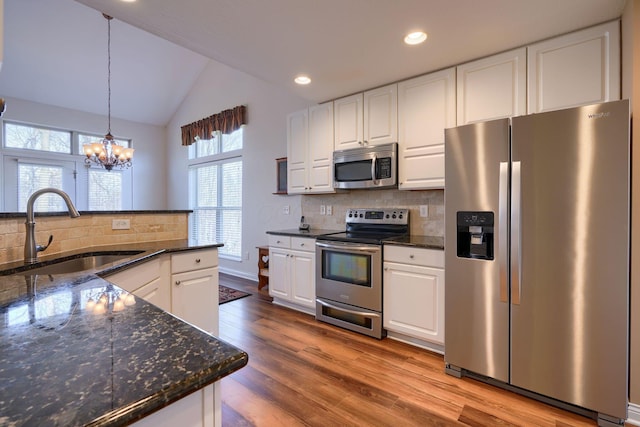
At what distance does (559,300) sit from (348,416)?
1358mm

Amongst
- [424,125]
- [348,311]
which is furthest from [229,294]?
[424,125]

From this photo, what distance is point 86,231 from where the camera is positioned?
2141mm

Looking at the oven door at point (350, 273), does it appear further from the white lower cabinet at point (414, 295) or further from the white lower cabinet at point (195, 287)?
the white lower cabinet at point (195, 287)

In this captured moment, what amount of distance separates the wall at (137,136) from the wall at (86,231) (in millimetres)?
3898

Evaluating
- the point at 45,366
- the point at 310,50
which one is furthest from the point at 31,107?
the point at 45,366

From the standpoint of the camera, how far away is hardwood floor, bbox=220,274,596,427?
175 cm

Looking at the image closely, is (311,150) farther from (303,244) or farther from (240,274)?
(240,274)

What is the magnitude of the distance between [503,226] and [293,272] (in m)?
2.14

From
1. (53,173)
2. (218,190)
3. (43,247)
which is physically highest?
(53,173)

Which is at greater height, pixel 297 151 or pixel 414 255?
pixel 297 151

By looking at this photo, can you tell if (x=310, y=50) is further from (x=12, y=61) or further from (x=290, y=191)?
(x=12, y=61)

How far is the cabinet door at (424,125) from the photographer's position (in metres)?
2.63

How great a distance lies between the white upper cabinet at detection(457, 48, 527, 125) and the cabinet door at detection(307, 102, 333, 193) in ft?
4.37

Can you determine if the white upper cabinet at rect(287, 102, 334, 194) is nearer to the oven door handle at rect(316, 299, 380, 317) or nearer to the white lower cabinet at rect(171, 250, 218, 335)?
the oven door handle at rect(316, 299, 380, 317)
